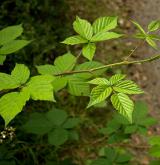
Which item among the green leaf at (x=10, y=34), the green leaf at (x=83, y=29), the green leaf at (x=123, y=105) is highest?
the green leaf at (x=83, y=29)

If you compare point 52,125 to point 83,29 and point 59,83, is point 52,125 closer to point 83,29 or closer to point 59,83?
point 59,83

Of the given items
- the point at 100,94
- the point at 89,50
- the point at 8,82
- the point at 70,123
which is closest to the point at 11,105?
the point at 8,82

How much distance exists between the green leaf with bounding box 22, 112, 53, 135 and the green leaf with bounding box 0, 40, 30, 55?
80 centimetres

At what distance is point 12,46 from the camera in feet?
5.51

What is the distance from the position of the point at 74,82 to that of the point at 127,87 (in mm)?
370

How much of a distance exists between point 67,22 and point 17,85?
3350 mm

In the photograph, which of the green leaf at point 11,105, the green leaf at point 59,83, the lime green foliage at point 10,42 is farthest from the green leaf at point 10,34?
the green leaf at point 11,105

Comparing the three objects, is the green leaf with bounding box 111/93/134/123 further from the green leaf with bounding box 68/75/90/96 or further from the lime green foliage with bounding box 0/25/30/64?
the lime green foliage with bounding box 0/25/30/64

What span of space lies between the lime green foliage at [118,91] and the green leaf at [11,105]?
0.27 metres

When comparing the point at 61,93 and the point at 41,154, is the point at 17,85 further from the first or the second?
the point at 61,93

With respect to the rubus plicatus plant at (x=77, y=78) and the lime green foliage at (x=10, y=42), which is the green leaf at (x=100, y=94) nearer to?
the rubus plicatus plant at (x=77, y=78)

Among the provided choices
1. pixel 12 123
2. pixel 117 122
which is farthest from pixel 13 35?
pixel 12 123

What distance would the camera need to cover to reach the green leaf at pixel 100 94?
136 centimetres

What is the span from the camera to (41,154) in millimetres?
3203
